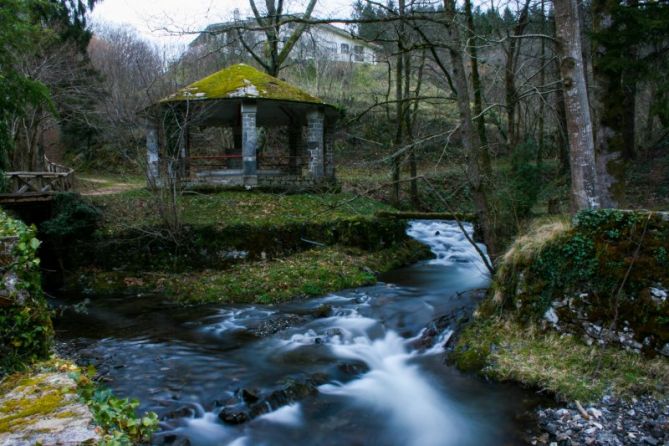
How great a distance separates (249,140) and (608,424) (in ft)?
47.7

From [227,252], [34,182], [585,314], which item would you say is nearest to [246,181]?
[227,252]

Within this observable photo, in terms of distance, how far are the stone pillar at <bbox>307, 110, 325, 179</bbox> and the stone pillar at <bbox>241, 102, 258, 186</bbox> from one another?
2.34 meters

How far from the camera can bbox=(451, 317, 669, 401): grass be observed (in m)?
5.39

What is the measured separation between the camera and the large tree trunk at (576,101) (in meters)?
6.84

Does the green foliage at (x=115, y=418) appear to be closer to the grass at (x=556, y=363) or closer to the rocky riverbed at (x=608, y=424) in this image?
the rocky riverbed at (x=608, y=424)

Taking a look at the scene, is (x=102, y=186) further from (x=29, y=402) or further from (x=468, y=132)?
(x=29, y=402)

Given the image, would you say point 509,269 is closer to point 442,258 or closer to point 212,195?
point 442,258

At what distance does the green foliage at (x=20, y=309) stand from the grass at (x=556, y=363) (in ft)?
16.2

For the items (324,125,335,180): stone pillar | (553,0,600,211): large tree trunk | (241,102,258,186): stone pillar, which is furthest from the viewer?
(324,125,335,180): stone pillar

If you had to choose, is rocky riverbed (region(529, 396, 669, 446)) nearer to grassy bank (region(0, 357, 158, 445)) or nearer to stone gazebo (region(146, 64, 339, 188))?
grassy bank (region(0, 357, 158, 445))

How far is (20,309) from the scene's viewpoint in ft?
13.2

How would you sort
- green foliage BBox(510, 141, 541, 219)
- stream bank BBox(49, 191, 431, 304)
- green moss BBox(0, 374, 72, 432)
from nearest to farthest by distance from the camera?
green moss BBox(0, 374, 72, 432) < stream bank BBox(49, 191, 431, 304) < green foliage BBox(510, 141, 541, 219)

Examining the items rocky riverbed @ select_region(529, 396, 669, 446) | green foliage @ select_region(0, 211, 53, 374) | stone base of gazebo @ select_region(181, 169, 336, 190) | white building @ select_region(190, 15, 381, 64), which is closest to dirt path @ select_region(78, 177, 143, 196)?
stone base of gazebo @ select_region(181, 169, 336, 190)

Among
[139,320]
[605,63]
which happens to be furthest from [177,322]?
[605,63]
